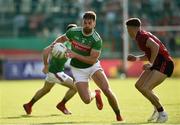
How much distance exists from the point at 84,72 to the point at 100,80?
616 millimetres

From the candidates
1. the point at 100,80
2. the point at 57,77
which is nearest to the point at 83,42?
the point at 100,80

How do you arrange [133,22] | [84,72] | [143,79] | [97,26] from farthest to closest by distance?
[97,26] → [84,72] → [143,79] → [133,22]

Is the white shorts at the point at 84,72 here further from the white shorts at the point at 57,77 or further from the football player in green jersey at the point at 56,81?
the white shorts at the point at 57,77

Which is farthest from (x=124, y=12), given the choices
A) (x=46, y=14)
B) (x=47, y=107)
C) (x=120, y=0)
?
(x=47, y=107)

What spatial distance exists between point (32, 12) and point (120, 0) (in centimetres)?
544

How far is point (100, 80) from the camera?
49.5ft

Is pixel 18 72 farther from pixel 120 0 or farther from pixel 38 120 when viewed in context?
pixel 38 120

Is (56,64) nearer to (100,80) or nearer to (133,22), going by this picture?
(100,80)

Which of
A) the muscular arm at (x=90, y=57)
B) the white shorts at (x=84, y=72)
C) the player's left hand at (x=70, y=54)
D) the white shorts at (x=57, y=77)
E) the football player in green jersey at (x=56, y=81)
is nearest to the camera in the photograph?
the muscular arm at (x=90, y=57)

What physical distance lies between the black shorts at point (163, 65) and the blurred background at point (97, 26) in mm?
24502

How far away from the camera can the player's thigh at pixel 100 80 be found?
15.0 meters

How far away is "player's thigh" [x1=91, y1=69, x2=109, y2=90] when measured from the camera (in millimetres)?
15000

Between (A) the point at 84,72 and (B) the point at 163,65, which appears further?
(A) the point at 84,72

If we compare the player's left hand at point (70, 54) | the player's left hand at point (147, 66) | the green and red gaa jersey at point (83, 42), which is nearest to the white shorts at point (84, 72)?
the green and red gaa jersey at point (83, 42)
